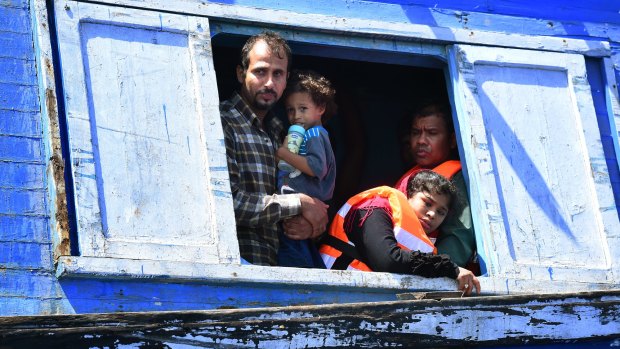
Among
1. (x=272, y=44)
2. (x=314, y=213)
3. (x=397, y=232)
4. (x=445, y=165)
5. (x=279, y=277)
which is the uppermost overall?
(x=272, y=44)

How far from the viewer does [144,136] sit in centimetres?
609

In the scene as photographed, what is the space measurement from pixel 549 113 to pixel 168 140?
6.71 ft

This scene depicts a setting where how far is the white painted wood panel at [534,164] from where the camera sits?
6.68m

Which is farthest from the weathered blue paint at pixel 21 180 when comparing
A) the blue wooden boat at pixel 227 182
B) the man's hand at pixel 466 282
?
the man's hand at pixel 466 282

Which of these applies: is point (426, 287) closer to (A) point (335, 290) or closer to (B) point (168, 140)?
(A) point (335, 290)

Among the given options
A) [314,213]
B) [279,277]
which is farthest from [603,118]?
[279,277]

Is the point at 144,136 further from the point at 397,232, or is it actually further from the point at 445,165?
the point at 445,165

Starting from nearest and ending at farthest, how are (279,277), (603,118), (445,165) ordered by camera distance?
1. (279,277)
2. (603,118)
3. (445,165)

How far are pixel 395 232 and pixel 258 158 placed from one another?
73 centimetres

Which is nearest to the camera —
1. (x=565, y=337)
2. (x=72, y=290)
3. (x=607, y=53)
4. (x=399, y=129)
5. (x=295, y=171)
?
(x=72, y=290)

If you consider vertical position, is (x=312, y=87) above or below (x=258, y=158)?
above

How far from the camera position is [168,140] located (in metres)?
6.14

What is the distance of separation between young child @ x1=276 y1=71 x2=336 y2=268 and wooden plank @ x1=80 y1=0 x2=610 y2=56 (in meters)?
0.44

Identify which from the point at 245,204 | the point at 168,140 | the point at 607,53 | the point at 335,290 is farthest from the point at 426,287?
the point at 607,53
